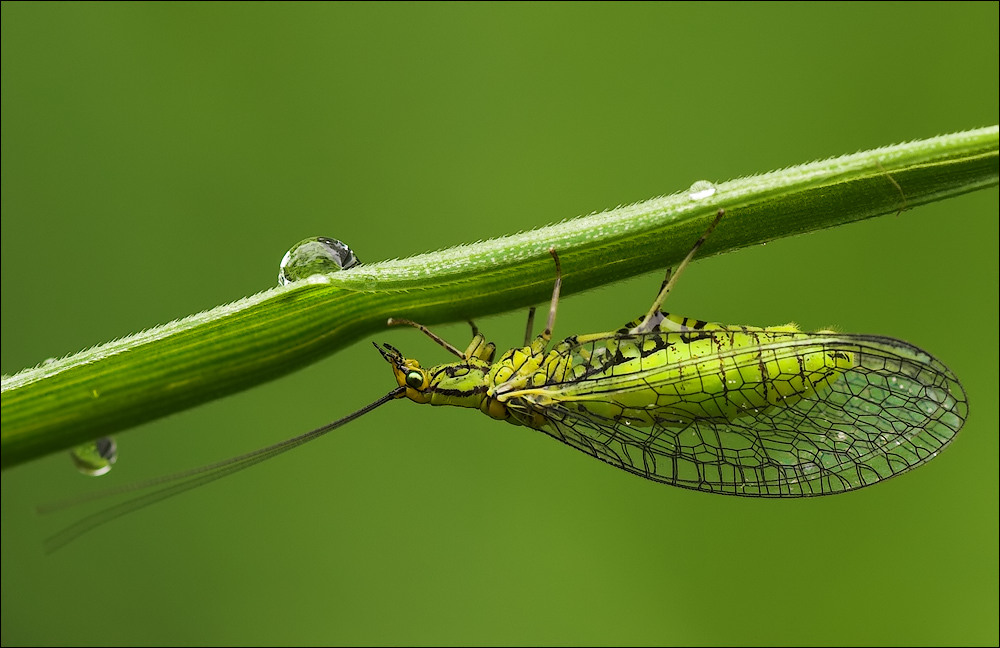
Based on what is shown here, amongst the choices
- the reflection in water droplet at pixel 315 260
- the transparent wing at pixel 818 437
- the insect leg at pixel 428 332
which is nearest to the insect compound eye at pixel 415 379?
the insect leg at pixel 428 332

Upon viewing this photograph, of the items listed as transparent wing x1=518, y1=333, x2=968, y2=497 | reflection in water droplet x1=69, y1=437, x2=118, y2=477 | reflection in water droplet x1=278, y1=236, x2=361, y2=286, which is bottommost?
transparent wing x1=518, y1=333, x2=968, y2=497

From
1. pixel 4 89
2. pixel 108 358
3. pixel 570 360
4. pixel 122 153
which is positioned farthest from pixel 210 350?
pixel 4 89

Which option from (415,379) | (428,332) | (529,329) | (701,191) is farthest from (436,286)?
(529,329)

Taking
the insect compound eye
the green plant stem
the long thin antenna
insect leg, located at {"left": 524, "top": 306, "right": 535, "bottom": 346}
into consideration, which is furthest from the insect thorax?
the long thin antenna

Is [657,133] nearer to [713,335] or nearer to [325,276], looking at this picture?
[713,335]

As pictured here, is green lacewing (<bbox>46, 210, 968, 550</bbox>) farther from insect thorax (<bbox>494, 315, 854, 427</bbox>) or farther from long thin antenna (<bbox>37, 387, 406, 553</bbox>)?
long thin antenna (<bbox>37, 387, 406, 553</bbox>)

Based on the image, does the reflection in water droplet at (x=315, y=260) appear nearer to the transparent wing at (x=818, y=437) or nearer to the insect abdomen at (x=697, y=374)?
the insect abdomen at (x=697, y=374)
